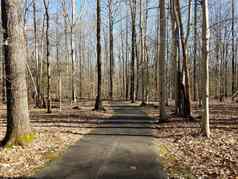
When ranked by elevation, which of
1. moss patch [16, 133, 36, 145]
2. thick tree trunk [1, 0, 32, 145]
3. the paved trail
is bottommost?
the paved trail

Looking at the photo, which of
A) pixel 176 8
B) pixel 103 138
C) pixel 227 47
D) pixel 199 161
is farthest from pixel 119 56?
pixel 199 161

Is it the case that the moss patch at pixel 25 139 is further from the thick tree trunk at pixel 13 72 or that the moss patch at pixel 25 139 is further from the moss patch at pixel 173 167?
the moss patch at pixel 173 167

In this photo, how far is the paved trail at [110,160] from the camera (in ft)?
21.6

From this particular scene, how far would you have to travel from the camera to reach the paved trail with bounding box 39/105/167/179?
21.6ft

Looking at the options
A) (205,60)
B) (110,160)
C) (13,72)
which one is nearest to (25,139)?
(13,72)

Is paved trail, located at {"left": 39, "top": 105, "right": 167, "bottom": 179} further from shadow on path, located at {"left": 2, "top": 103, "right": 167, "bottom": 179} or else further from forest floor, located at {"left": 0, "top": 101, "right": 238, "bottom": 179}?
forest floor, located at {"left": 0, "top": 101, "right": 238, "bottom": 179}

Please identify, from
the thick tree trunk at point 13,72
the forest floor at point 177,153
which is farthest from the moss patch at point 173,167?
the thick tree trunk at point 13,72

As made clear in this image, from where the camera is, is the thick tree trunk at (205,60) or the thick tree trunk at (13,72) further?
the thick tree trunk at (205,60)

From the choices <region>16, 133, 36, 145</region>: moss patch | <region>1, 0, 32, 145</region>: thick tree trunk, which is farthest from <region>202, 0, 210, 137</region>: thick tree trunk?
<region>1, 0, 32, 145</region>: thick tree trunk

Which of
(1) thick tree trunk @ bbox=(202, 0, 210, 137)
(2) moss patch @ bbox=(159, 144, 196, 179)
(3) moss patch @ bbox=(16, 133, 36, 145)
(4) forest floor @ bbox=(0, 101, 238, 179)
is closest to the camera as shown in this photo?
(2) moss patch @ bbox=(159, 144, 196, 179)

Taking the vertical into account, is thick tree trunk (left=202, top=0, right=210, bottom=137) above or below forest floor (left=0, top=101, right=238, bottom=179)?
above

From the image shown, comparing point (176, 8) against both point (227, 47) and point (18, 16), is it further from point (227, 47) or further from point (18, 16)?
point (227, 47)

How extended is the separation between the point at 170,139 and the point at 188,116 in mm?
5600

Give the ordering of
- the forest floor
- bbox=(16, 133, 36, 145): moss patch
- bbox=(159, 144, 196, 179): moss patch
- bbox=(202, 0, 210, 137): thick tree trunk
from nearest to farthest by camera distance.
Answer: bbox=(159, 144, 196, 179): moss patch
the forest floor
bbox=(16, 133, 36, 145): moss patch
bbox=(202, 0, 210, 137): thick tree trunk
